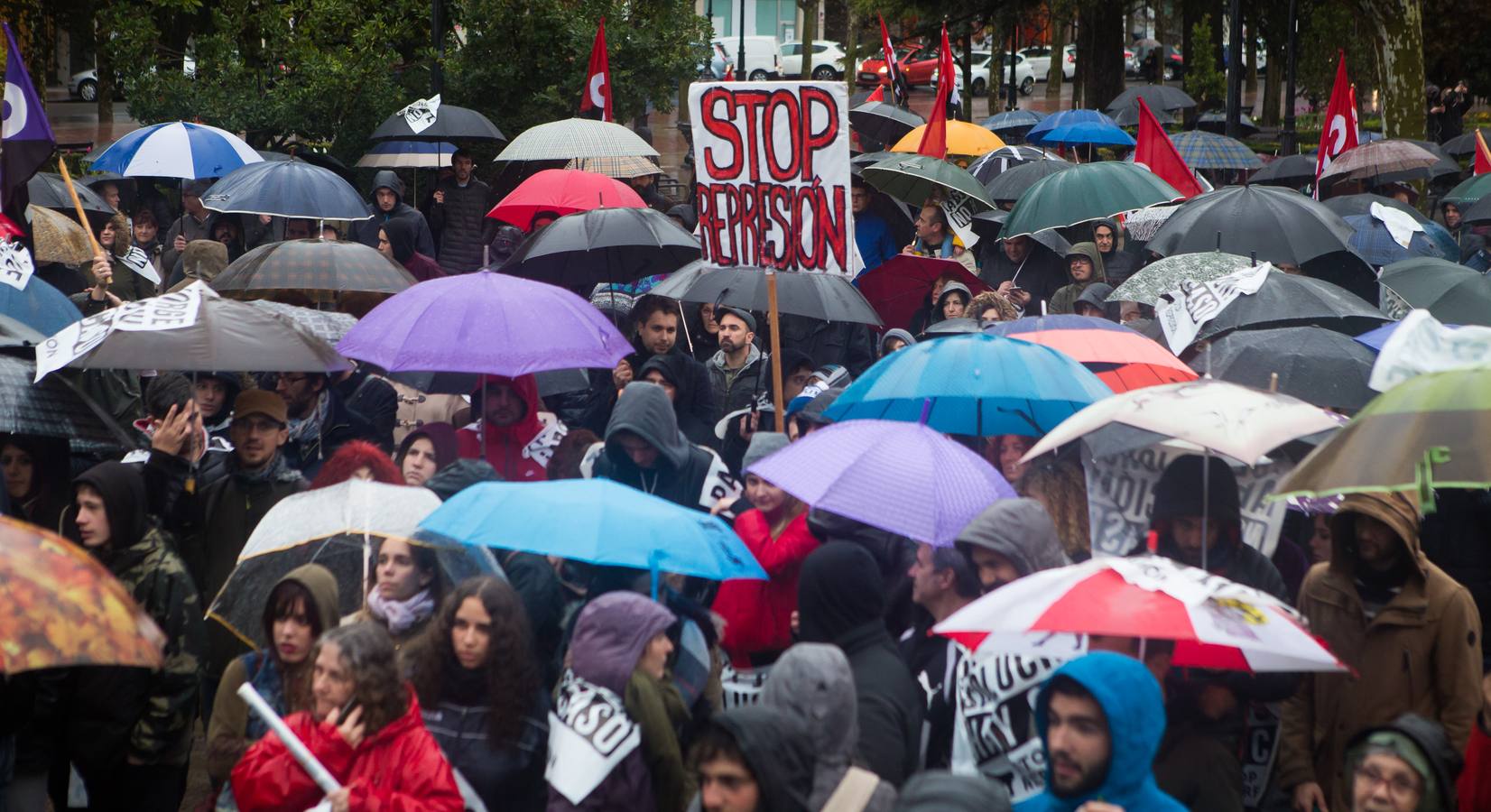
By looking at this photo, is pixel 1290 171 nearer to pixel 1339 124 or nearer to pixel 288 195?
pixel 1339 124

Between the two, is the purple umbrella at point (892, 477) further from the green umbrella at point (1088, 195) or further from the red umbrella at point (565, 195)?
the red umbrella at point (565, 195)

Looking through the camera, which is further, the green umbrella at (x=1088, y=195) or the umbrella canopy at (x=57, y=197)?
the umbrella canopy at (x=57, y=197)

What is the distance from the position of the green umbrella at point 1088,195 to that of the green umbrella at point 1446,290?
1997 millimetres

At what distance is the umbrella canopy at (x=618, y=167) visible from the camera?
1485 cm

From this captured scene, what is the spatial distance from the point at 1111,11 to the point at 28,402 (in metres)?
26.5

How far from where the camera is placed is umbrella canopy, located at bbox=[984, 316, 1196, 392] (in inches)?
280

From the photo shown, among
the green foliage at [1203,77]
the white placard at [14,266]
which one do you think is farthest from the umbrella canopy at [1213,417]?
the green foliage at [1203,77]

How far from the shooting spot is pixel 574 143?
13.5 meters

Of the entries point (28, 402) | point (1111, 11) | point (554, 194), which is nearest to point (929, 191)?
point (554, 194)

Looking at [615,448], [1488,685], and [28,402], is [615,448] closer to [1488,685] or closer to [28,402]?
[28,402]

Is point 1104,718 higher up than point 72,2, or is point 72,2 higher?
point 72,2

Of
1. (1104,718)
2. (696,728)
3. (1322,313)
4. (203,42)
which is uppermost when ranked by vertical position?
(203,42)

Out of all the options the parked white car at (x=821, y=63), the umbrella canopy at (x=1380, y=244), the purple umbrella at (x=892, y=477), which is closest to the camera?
the purple umbrella at (x=892, y=477)

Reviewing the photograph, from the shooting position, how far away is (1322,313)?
294 inches
